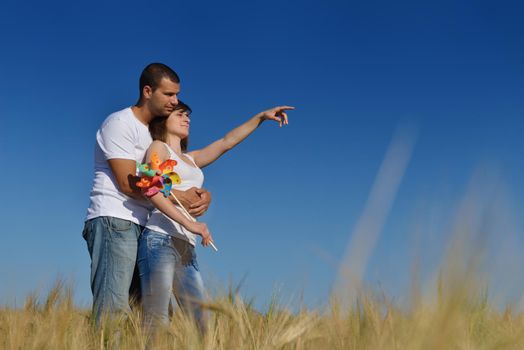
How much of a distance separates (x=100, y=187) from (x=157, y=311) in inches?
32.1

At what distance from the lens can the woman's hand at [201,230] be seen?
3.29m

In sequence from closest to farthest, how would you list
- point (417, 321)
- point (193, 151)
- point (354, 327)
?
point (417, 321) → point (354, 327) → point (193, 151)

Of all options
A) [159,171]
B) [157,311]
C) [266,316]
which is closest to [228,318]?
[266,316]

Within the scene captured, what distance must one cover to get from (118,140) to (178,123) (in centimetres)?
42

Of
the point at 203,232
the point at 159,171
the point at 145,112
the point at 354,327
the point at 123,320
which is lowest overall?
the point at 123,320

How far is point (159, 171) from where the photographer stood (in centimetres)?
334

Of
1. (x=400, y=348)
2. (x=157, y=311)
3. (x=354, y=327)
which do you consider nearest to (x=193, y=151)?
(x=157, y=311)

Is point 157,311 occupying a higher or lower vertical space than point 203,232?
lower

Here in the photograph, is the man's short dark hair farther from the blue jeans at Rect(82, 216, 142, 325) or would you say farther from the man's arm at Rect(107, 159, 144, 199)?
the blue jeans at Rect(82, 216, 142, 325)

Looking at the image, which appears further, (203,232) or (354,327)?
(203,232)

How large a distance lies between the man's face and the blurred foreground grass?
120 centimetres

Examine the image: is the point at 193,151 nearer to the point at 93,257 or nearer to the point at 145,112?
the point at 145,112

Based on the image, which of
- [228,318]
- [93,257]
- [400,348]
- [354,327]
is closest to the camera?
[400,348]

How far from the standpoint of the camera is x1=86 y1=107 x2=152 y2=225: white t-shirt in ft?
11.3
